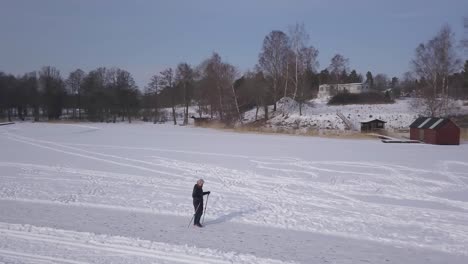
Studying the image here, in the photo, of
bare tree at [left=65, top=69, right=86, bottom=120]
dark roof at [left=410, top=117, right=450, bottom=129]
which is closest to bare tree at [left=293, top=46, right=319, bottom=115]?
dark roof at [left=410, top=117, right=450, bottom=129]

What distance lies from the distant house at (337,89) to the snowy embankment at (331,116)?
16.2 metres

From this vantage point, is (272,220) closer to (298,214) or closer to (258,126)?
(298,214)

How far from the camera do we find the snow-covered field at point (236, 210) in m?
8.23

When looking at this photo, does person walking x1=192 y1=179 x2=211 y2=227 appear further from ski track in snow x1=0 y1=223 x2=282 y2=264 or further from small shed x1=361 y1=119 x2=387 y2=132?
small shed x1=361 y1=119 x2=387 y2=132

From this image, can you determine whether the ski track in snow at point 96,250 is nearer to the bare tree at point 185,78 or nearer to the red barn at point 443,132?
the red barn at point 443,132

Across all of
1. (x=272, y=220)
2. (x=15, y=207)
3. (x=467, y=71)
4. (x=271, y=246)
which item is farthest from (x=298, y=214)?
(x=467, y=71)

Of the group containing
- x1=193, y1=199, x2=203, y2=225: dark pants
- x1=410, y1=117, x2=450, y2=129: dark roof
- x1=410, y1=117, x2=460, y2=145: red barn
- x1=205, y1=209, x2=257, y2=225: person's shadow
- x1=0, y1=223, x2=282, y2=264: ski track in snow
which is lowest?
x1=205, y1=209, x2=257, y2=225: person's shadow

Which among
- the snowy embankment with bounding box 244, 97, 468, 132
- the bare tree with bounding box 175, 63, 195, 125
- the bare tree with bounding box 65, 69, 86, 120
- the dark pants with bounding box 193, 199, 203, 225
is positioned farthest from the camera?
the bare tree with bounding box 65, 69, 86, 120

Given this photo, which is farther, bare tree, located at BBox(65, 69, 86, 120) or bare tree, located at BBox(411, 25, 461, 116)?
bare tree, located at BBox(65, 69, 86, 120)

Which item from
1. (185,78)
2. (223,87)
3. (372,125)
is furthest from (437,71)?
(185,78)

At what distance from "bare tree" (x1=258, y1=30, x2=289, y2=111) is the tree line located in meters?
0.14

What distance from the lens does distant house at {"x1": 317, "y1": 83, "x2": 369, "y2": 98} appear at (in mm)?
78938

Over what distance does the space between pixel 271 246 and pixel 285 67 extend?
48.5 m

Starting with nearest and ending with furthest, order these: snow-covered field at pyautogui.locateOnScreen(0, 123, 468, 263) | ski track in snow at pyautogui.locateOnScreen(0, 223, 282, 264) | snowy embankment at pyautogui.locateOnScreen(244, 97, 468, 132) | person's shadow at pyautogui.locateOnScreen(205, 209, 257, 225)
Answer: ski track in snow at pyautogui.locateOnScreen(0, 223, 282, 264) < snow-covered field at pyautogui.locateOnScreen(0, 123, 468, 263) < person's shadow at pyautogui.locateOnScreen(205, 209, 257, 225) < snowy embankment at pyautogui.locateOnScreen(244, 97, 468, 132)
